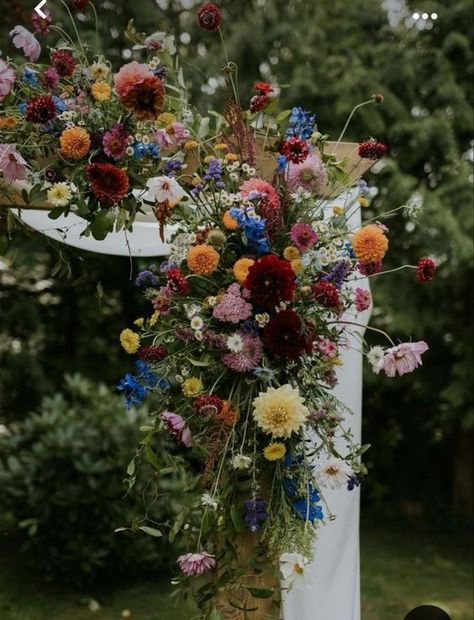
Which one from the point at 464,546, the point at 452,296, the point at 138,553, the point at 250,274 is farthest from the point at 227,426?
the point at 464,546

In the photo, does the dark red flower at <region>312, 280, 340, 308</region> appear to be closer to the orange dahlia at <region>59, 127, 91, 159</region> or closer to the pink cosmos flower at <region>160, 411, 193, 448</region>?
the pink cosmos flower at <region>160, 411, 193, 448</region>

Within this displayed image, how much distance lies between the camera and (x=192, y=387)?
7.55ft

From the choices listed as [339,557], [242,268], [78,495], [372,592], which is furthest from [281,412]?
[372,592]

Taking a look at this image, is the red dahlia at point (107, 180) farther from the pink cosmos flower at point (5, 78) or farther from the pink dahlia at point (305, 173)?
the pink dahlia at point (305, 173)

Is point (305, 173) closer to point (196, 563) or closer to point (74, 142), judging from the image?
point (74, 142)

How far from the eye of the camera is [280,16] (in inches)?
211

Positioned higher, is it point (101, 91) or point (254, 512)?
point (101, 91)

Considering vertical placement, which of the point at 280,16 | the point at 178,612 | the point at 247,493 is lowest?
the point at 178,612

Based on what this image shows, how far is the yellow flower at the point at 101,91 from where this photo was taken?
2291 mm

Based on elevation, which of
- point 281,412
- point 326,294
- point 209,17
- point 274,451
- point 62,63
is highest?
point 209,17

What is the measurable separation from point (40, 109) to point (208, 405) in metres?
0.93

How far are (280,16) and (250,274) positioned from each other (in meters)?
3.71

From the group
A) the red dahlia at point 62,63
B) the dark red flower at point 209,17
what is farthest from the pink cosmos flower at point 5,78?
the dark red flower at point 209,17

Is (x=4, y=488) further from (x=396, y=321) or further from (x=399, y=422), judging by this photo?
(x=399, y=422)
